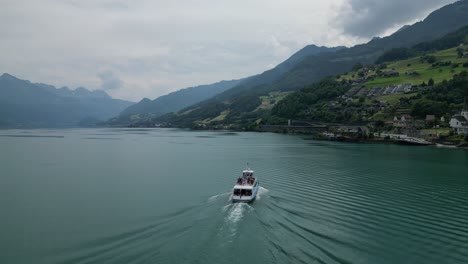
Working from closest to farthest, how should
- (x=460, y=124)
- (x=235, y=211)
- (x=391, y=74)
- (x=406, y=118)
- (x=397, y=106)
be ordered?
1. (x=235, y=211)
2. (x=460, y=124)
3. (x=406, y=118)
4. (x=397, y=106)
5. (x=391, y=74)

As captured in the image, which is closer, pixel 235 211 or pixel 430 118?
pixel 235 211

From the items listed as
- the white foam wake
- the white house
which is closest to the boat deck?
the white foam wake

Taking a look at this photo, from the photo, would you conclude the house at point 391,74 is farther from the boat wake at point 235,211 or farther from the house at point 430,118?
the boat wake at point 235,211

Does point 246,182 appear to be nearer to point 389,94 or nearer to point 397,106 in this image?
point 397,106

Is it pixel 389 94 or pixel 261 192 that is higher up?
pixel 389 94

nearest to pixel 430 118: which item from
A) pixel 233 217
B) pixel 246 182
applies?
pixel 246 182

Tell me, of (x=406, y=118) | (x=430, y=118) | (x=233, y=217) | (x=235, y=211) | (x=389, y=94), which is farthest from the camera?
(x=389, y=94)

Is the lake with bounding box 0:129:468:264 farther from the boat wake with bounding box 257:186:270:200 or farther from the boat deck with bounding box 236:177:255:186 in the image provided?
the boat deck with bounding box 236:177:255:186

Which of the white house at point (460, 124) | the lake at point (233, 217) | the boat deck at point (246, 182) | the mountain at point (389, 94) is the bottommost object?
the lake at point (233, 217)

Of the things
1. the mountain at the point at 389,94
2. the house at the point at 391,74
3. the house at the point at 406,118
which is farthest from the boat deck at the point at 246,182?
the house at the point at 391,74
